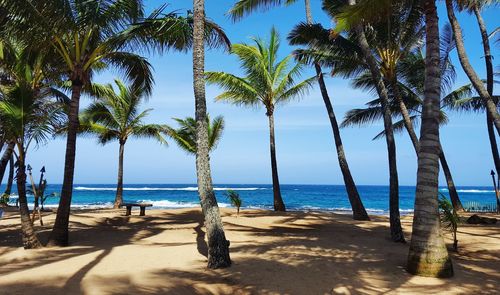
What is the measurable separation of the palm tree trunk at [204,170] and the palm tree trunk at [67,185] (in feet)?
12.6

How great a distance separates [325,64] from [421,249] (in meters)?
9.77

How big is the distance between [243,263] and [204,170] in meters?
1.94

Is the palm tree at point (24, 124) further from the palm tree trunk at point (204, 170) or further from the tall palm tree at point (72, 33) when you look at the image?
the palm tree trunk at point (204, 170)

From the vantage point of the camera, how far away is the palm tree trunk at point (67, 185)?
31.1ft

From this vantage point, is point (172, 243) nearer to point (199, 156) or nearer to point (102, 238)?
point (102, 238)

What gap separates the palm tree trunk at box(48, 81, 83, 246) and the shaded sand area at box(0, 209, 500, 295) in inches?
18.8

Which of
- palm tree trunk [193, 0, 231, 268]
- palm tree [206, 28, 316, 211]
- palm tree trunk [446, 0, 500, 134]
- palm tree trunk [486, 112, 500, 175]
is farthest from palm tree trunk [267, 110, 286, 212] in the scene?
palm tree trunk [193, 0, 231, 268]

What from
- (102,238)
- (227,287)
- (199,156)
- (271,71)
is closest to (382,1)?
(199,156)

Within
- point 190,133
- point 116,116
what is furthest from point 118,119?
point 190,133

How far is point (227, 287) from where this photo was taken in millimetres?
6059

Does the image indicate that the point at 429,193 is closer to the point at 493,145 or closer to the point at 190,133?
the point at 493,145

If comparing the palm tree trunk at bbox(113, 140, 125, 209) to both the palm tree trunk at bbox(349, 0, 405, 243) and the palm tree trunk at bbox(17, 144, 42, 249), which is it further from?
the palm tree trunk at bbox(349, 0, 405, 243)

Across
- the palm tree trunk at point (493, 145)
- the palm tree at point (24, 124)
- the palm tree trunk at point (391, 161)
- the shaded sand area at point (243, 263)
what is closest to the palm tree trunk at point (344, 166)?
the shaded sand area at point (243, 263)

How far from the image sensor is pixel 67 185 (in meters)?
9.55
